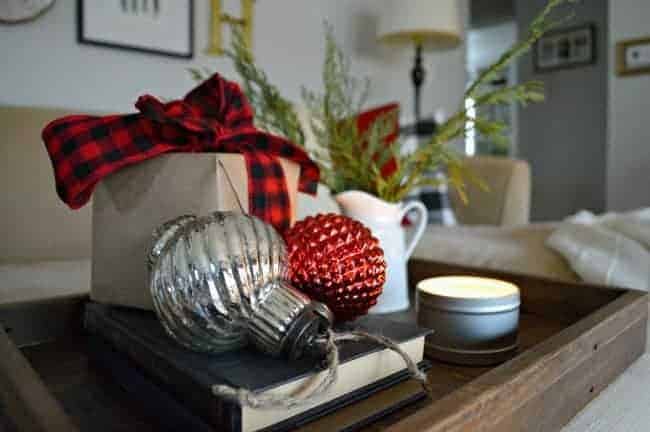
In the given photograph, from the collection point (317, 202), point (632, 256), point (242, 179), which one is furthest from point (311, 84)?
point (242, 179)

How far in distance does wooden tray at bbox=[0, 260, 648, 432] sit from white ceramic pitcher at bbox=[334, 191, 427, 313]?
0.14 meters

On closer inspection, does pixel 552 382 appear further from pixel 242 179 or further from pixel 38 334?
A: pixel 38 334

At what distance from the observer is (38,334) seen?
Answer: 1.72 ft

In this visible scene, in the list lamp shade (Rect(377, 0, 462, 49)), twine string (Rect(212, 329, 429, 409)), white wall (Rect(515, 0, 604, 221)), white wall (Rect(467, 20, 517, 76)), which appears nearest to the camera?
twine string (Rect(212, 329, 429, 409))

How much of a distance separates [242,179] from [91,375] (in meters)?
0.20

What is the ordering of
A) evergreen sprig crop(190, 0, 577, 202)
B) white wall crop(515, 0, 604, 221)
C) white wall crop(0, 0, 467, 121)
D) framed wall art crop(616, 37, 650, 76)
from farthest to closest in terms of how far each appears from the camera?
white wall crop(515, 0, 604, 221), framed wall art crop(616, 37, 650, 76), white wall crop(0, 0, 467, 121), evergreen sprig crop(190, 0, 577, 202)

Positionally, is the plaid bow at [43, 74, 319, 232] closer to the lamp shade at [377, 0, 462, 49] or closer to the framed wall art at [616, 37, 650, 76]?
the lamp shade at [377, 0, 462, 49]

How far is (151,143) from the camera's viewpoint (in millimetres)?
454

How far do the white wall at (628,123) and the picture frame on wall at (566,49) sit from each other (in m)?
Result: 1.04

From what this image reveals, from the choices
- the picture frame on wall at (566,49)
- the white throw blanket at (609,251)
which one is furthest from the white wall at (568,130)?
the white throw blanket at (609,251)

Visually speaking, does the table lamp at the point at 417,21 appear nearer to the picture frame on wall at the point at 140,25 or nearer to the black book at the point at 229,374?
the picture frame on wall at the point at 140,25

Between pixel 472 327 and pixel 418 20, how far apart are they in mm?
1846

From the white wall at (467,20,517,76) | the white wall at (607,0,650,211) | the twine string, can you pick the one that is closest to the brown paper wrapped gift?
the twine string

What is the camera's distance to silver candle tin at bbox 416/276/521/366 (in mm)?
448
